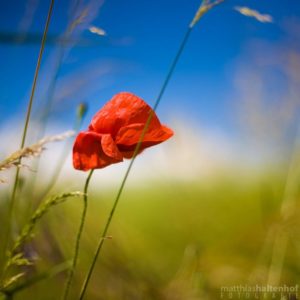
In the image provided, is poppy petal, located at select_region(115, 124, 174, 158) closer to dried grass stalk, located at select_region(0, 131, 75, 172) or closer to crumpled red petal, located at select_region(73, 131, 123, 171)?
crumpled red petal, located at select_region(73, 131, 123, 171)

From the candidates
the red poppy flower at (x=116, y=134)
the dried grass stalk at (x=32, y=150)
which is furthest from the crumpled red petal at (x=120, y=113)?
the dried grass stalk at (x=32, y=150)

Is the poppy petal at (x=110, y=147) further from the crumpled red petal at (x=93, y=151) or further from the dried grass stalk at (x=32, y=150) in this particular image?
the dried grass stalk at (x=32, y=150)

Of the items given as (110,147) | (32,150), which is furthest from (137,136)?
(32,150)

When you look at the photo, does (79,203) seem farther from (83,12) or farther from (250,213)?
(250,213)

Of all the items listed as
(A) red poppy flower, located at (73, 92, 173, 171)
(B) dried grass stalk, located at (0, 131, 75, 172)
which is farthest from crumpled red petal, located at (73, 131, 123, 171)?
(B) dried grass stalk, located at (0, 131, 75, 172)

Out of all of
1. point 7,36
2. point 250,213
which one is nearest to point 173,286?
point 7,36

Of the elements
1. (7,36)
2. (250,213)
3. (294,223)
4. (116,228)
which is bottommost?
(250,213)

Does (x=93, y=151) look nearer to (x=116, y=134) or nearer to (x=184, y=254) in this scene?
(x=116, y=134)

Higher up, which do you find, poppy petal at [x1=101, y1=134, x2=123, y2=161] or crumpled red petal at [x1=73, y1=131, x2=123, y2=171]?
poppy petal at [x1=101, y1=134, x2=123, y2=161]

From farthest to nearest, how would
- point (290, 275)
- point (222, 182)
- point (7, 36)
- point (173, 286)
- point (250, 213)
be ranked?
1. point (250, 213)
2. point (222, 182)
3. point (290, 275)
4. point (173, 286)
5. point (7, 36)
